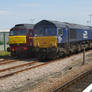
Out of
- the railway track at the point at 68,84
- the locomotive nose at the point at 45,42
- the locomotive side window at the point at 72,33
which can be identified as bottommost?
the railway track at the point at 68,84

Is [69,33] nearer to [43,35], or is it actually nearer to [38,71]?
[43,35]

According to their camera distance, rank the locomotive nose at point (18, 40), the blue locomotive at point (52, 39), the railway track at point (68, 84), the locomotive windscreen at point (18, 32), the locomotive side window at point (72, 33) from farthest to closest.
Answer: the locomotive side window at point (72, 33), the locomotive windscreen at point (18, 32), the locomotive nose at point (18, 40), the blue locomotive at point (52, 39), the railway track at point (68, 84)

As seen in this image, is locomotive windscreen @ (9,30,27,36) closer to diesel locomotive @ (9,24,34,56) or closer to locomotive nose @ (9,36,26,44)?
diesel locomotive @ (9,24,34,56)

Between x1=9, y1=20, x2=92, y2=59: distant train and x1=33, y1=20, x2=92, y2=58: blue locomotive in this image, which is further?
x1=9, y1=20, x2=92, y2=59: distant train

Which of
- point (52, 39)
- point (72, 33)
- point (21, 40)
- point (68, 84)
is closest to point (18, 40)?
point (21, 40)

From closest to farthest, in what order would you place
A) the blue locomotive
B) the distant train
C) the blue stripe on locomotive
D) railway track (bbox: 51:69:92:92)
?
1. railway track (bbox: 51:69:92:92)
2. the blue locomotive
3. the distant train
4. the blue stripe on locomotive

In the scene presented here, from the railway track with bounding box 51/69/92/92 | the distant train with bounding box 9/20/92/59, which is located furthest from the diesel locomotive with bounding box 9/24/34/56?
the railway track with bounding box 51/69/92/92

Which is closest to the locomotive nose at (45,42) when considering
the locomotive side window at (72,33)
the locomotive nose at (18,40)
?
the locomotive nose at (18,40)

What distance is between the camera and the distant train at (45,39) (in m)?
14.6

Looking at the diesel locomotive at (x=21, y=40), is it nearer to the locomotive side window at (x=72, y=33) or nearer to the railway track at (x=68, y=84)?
the locomotive side window at (x=72, y=33)

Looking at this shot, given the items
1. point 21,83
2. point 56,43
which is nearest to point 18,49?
point 56,43

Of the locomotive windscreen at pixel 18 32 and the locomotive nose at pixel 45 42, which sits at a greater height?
the locomotive windscreen at pixel 18 32

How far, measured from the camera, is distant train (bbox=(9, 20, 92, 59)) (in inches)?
575

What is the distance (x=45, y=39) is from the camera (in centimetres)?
1467
